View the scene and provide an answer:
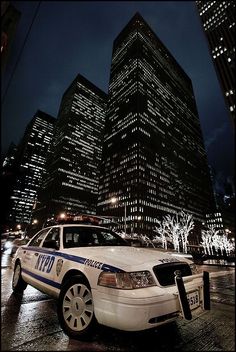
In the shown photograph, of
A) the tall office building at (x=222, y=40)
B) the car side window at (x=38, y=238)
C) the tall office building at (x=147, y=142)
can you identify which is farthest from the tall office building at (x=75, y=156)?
the car side window at (x=38, y=238)

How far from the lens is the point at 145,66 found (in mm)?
135375

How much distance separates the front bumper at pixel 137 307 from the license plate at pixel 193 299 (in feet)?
0.68

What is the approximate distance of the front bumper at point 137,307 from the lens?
242 cm

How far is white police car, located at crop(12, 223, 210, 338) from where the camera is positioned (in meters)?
2.48

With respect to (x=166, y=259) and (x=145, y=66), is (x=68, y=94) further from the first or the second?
(x=166, y=259)

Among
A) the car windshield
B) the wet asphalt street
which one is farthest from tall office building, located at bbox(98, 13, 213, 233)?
the wet asphalt street

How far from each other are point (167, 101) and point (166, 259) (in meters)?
158

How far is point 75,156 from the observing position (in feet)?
506

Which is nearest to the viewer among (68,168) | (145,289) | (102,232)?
(145,289)

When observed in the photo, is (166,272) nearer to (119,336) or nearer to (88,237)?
(119,336)

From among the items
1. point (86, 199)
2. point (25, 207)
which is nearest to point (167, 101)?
point (86, 199)

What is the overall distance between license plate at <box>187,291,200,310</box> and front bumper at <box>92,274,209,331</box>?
207 millimetres

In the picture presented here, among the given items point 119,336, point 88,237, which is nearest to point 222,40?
point 88,237

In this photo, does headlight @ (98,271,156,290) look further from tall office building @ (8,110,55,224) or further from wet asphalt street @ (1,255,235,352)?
tall office building @ (8,110,55,224)
